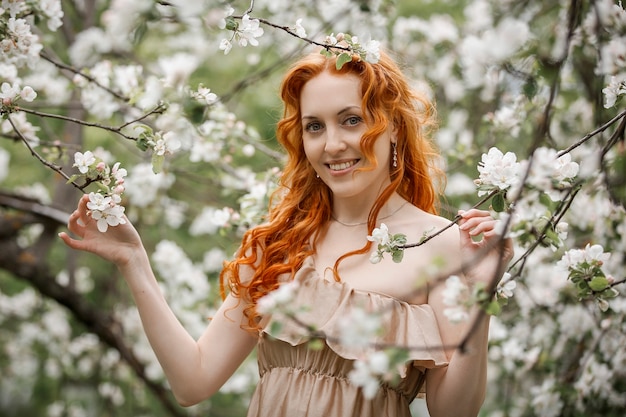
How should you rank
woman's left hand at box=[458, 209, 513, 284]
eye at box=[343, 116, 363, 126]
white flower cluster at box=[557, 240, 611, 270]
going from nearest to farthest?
woman's left hand at box=[458, 209, 513, 284] < white flower cluster at box=[557, 240, 611, 270] < eye at box=[343, 116, 363, 126]

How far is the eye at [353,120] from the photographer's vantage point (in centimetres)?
202

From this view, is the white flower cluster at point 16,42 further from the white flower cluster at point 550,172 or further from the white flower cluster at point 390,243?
the white flower cluster at point 550,172

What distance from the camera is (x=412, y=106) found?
2.21 m

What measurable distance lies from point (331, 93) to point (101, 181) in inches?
26.6

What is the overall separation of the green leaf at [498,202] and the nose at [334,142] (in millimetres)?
449

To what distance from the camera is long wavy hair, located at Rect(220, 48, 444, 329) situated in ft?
6.74

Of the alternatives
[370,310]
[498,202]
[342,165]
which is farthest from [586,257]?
[342,165]

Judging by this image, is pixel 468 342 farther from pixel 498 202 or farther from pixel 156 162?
pixel 156 162

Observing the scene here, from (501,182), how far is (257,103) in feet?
14.0

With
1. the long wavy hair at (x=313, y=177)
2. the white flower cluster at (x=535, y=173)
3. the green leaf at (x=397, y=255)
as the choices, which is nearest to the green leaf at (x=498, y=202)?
the white flower cluster at (x=535, y=173)

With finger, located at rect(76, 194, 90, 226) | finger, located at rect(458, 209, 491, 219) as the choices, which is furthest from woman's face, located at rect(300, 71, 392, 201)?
finger, located at rect(76, 194, 90, 226)

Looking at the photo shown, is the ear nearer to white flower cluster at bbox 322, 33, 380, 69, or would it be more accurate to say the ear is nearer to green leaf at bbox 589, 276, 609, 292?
white flower cluster at bbox 322, 33, 380, 69

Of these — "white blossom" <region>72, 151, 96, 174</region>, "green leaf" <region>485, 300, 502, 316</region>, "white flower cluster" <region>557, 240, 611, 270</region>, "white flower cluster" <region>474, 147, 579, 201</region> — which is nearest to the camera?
"green leaf" <region>485, 300, 502, 316</region>

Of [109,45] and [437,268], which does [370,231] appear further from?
[109,45]
